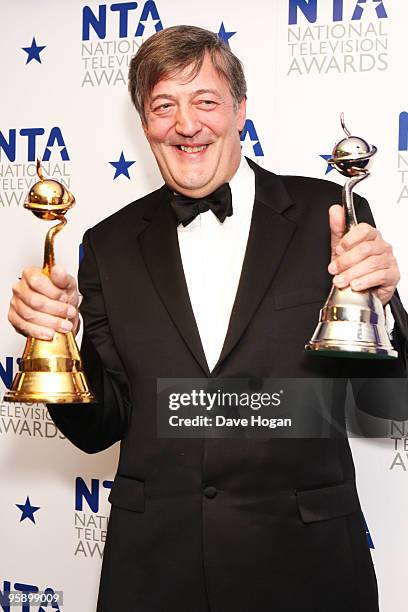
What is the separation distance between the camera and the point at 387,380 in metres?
1.68

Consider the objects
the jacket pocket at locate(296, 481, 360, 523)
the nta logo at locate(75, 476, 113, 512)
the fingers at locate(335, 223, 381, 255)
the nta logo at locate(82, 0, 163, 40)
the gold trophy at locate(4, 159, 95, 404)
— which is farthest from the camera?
the nta logo at locate(75, 476, 113, 512)

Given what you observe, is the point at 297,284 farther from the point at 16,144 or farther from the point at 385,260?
the point at 16,144

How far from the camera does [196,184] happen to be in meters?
1.81

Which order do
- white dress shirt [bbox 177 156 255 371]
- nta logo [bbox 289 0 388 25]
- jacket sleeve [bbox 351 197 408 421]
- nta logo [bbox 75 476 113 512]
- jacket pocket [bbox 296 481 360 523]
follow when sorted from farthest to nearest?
nta logo [bbox 75 476 113 512], nta logo [bbox 289 0 388 25], white dress shirt [bbox 177 156 255 371], jacket pocket [bbox 296 481 360 523], jacket sleeve [bbox 351 197 408 421]

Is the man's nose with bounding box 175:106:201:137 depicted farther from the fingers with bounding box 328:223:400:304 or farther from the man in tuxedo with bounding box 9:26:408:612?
the fingers with bounding box 328:223:400:304

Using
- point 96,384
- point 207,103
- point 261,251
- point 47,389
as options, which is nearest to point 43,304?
point 47,389

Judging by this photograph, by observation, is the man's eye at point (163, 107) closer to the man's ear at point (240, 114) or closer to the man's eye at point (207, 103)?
the man's eye at point (207, 103)

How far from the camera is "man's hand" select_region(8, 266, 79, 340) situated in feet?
4.53

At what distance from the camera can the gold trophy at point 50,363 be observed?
4.63 ft

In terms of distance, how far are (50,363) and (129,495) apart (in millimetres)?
470

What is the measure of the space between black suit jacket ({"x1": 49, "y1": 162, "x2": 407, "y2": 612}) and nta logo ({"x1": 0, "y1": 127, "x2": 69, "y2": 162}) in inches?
38.1

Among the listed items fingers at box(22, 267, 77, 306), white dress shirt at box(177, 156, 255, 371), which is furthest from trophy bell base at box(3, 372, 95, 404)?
white dress shirt at box(177, 156, 255, 371)

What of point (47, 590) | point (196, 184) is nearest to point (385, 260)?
point (196, 184)

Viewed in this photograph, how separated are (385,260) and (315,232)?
0.45 m
